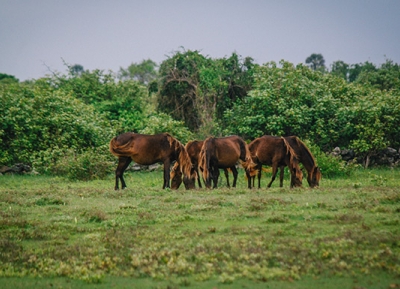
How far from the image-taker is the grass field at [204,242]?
726 cm

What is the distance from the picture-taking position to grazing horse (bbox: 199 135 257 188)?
18.3 meters

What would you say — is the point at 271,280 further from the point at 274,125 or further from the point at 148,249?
the point at 274,125

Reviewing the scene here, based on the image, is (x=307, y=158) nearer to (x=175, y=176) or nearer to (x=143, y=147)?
(x=175, y=176)

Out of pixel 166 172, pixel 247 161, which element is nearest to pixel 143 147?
pixel 166 172

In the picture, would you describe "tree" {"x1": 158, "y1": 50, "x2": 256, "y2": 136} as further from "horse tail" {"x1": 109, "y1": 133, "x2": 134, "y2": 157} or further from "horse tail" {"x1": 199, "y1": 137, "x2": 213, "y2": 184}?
"horse tail" {"x1": 109, "y1": 133, "x2": 134, "y2": 157}

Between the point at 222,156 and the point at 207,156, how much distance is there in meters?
0.66

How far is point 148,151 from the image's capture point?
1811 centimetres

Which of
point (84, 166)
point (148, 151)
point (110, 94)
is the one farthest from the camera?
point (110, 94)

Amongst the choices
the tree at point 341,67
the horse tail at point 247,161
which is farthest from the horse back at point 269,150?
the tree at point 341,67

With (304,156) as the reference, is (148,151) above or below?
above

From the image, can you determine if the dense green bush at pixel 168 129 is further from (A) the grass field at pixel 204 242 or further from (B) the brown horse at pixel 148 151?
(A) the grass field at pixel 204 242

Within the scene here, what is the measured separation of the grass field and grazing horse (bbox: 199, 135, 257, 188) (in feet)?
13.4

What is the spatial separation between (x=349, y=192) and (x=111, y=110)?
22.7m

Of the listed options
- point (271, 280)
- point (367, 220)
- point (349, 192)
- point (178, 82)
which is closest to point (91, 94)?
point (178, 82)
